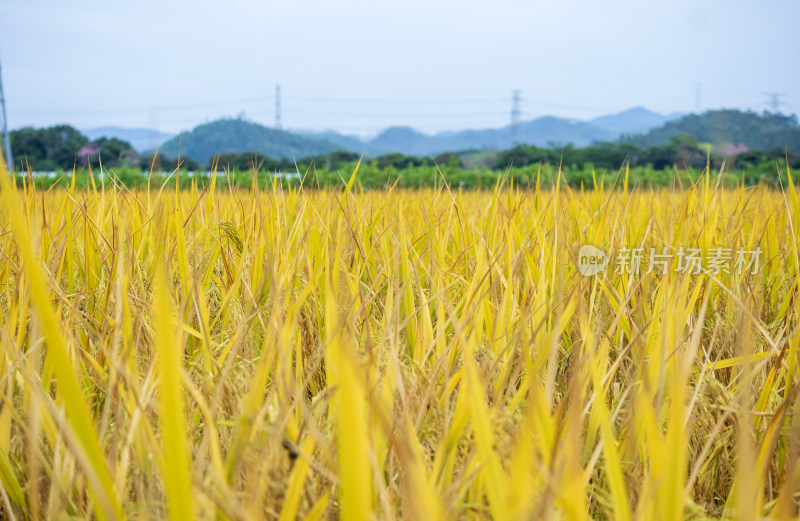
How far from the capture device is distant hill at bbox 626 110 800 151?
32.2 metres

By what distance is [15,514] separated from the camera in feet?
1.96

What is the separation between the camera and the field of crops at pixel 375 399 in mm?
391

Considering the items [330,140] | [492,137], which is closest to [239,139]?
[330,140]

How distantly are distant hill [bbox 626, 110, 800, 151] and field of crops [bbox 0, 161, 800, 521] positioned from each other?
3432cm

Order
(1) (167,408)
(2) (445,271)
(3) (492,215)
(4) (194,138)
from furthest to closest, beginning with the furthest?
(4) (194,138) < (3) (492,215) < (2) (445,271) < (1) (167,408)

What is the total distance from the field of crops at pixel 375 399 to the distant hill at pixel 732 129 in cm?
3432

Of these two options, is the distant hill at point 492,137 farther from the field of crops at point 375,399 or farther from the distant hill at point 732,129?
the field of crops at point 375,399

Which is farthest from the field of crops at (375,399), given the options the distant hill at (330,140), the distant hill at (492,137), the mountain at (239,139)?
the distant hill at (492,137)

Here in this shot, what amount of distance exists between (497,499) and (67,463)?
17.6 inches

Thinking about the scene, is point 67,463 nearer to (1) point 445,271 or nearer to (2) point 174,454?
(2) point 174,454

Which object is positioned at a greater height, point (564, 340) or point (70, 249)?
point (70, 249)

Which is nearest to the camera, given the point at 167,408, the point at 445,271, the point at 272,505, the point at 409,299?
the point at 167,408

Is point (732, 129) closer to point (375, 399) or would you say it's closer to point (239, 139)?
point (239, 139)

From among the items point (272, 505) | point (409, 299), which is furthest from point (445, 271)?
point (272, 505)
